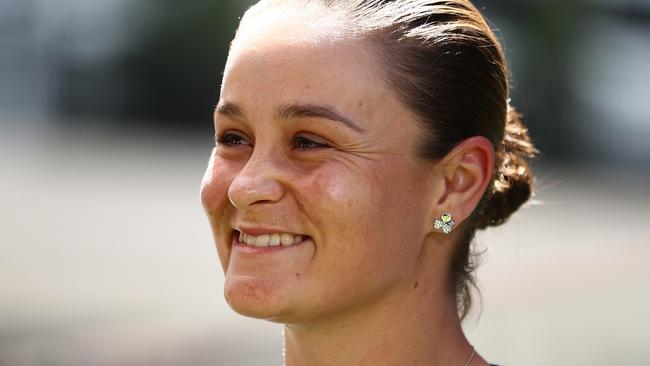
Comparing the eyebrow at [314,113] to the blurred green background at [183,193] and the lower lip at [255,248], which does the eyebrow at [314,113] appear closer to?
the lower lip at [255,248]

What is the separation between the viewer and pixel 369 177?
8.33 feet

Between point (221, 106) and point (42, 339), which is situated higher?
point (221, 106)

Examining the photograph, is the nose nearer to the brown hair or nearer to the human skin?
the human skin

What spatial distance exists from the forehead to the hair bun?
50 centimetres

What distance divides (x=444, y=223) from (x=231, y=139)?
0.53m

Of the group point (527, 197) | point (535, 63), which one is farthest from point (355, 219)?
point (535, 63)

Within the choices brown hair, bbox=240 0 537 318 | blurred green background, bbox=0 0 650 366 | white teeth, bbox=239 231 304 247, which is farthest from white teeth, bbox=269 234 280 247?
blurred green background, bbox=0 0 650 366

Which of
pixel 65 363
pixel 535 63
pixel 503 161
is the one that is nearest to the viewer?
pixel 503 161

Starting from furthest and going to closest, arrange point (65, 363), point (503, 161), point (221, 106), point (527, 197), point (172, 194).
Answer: point (172, 194)
point (65, 363)
point (527, 197)
point (503, 161)
point (221, 106)

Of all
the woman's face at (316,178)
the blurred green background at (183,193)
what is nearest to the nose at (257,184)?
the woman's face at (316,178)

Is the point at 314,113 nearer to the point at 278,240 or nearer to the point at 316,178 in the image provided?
the point at 316,178

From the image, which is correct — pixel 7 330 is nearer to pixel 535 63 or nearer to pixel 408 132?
pixel 408 132

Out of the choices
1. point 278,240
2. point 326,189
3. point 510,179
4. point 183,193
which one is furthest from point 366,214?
point 183,193

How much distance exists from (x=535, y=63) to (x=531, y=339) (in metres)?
14.3
